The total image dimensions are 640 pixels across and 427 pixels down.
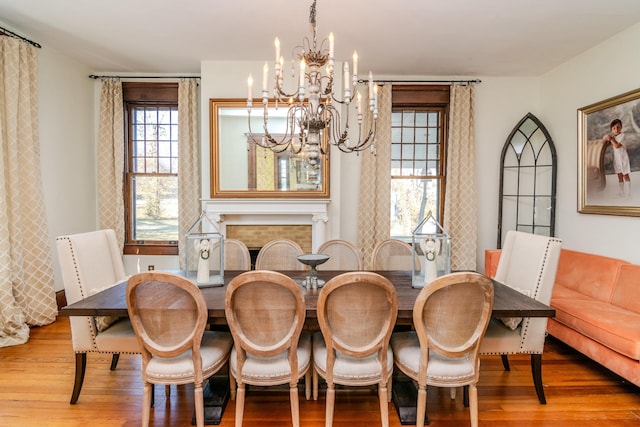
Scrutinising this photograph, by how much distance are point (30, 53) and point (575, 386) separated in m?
5.18

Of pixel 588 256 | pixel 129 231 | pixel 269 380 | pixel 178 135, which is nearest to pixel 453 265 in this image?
pixel 588 256

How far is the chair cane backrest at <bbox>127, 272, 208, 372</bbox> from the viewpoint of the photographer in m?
1.66

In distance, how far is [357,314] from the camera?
172cm

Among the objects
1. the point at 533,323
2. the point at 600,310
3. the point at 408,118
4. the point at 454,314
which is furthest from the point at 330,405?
the point at 408,118

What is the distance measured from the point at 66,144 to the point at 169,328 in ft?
10.6

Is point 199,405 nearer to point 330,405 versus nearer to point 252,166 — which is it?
point 330,405

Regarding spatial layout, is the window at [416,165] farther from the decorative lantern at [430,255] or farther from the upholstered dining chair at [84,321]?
the upholstered dining chair at [84,321]

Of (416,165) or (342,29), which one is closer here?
(342,29)

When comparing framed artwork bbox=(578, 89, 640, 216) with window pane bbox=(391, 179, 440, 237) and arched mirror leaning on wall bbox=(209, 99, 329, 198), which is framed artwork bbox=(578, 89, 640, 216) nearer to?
Result: window pane bbox=(391, 179, 440, 237)

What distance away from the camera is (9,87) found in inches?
120

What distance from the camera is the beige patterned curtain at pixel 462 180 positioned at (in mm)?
4238

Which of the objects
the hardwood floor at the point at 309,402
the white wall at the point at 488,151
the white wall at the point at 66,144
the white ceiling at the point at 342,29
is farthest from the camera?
the white wall at the point at 488,151

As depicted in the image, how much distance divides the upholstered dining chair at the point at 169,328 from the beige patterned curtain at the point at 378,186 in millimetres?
2710

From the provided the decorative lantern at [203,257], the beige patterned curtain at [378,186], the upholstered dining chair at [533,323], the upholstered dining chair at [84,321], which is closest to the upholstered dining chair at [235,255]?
the decorative lantern at [203,257]
